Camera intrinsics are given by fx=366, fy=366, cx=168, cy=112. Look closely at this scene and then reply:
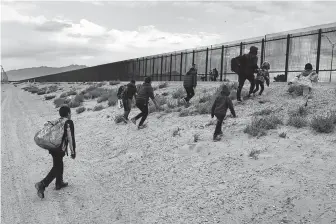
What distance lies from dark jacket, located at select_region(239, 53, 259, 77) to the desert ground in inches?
53.0

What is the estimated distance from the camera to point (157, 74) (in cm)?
4206

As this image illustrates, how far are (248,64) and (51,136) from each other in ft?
24.8

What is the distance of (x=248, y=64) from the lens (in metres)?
12.5

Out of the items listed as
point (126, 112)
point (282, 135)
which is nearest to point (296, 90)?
point (282, 135)

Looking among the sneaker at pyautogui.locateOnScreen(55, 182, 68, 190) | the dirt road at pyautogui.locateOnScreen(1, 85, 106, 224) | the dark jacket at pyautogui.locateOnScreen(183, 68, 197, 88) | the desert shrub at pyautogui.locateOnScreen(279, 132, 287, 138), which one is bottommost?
the dirt road at pyautogui.locateOnScreen(1, 85, 106, 224)

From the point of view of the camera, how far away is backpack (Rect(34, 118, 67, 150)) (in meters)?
7.27

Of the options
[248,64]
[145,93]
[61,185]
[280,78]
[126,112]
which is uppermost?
[248,64]

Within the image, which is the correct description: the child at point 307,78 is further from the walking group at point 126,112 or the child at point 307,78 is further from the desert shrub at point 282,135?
the desert shrub at point 282,135

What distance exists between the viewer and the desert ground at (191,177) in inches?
248

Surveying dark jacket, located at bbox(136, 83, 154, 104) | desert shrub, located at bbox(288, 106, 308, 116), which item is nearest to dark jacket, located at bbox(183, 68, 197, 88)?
dark jacket, located at bbox(136, 83, 154, 104)

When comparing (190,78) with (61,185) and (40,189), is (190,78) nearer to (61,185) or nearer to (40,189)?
(61,185)

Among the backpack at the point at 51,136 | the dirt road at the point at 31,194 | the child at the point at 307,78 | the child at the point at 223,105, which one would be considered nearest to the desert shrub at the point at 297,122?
the child at the point at 223,105

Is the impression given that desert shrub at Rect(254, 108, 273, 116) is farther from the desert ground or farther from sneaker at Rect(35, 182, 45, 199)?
sneaker at Rect(35, 182, 45, 199)

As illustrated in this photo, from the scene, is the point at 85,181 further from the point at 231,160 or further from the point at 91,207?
the point at 231,160
